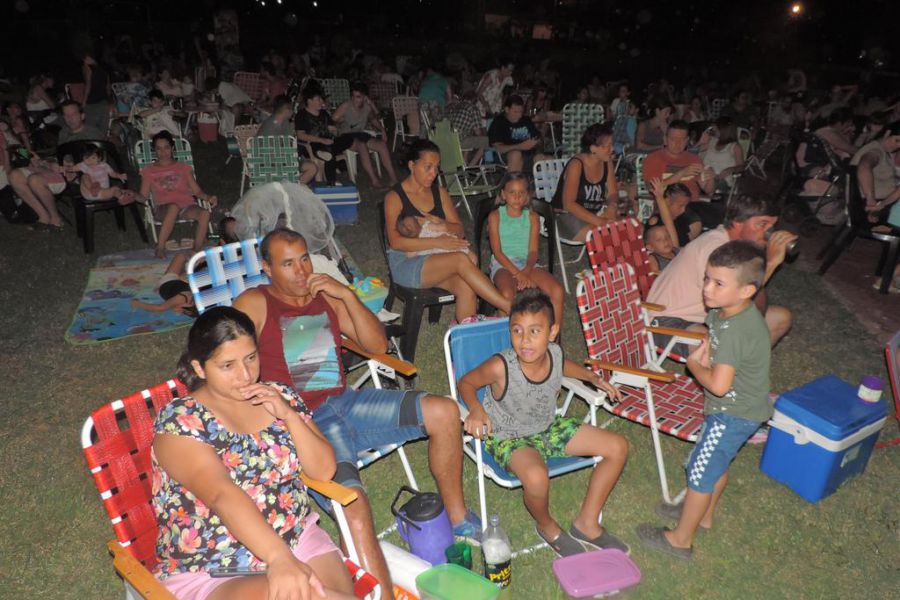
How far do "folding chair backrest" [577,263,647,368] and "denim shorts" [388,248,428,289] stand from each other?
141cm

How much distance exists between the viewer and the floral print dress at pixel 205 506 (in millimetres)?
2197

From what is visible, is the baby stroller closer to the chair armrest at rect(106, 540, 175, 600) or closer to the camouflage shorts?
the camouflage shorts

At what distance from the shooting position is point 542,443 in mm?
3133

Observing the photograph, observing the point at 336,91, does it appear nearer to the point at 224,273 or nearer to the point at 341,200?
the point at 341,200

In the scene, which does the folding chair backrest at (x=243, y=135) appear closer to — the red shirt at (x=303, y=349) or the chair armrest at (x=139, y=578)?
the red shirt at (x=303, y=349)

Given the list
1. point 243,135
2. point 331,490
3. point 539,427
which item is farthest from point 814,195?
point 331,490

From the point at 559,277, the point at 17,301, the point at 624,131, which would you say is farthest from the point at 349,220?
the point at 624,131

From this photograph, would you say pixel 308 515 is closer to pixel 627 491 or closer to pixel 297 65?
pixel 627 491

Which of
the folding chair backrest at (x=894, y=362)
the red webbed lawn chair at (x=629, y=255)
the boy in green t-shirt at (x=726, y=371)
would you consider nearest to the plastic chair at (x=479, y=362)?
the boy in green t-shirt at (x=726, y=371)

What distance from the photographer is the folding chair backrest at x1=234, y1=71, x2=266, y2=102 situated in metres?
13.0

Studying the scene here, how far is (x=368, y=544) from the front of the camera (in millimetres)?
2670

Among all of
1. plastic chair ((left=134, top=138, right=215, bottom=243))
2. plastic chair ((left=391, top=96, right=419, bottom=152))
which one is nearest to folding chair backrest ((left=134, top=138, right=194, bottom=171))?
plastic chair ((left=134, top=138, right=215, bottom=243))

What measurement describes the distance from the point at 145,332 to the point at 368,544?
348 cm

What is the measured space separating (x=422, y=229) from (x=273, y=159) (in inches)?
142
